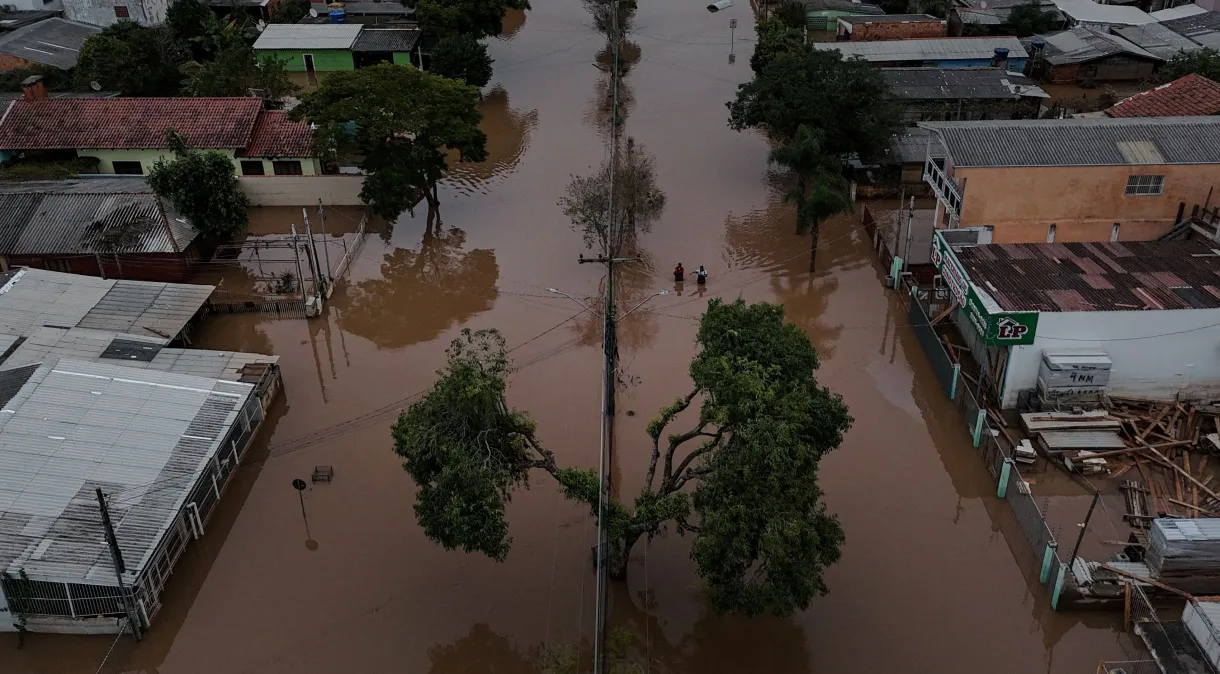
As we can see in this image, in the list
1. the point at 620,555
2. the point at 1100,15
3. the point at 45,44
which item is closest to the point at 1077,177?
the point at 620,555

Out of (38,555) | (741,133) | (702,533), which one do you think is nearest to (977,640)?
(702,533)

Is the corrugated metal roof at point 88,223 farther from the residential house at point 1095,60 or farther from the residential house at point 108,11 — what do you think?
the residential house at point 1095,60

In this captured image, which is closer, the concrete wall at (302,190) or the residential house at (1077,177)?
the residential house at (1077,177)

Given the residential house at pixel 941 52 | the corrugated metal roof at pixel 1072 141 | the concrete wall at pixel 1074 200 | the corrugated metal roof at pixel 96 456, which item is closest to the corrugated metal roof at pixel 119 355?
the corrugated metal roof at pixel 96 456

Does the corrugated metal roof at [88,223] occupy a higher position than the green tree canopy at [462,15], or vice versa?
the green tree canopy at [462,15]

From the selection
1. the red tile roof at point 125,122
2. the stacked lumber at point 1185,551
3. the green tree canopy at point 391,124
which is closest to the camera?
the stacked lumber at point 1185,551

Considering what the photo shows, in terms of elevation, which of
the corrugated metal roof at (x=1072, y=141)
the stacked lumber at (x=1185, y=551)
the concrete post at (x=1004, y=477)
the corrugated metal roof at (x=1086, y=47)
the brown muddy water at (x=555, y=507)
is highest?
the corrugated metal roof at (x=1072, y=141)

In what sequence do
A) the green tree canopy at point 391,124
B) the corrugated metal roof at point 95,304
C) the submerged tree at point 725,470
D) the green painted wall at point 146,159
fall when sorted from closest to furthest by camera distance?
the submerged tree at point 725,470
the corrugated metal roof at point 95,304
the green tree canopy at point 391,124
the green painted wall at point 146,159

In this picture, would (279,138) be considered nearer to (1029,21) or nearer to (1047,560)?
(1047,560)
